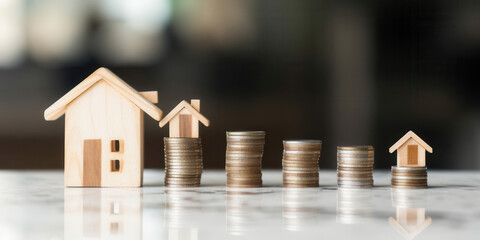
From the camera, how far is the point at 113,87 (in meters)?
2.64

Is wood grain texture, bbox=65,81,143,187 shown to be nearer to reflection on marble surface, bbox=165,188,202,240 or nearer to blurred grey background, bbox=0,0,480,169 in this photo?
reflection on marble surface, bbox=165,188,202,240

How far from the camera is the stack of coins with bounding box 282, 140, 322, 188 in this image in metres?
2.53

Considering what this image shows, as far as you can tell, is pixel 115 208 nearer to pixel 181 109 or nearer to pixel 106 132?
pixel 106 132

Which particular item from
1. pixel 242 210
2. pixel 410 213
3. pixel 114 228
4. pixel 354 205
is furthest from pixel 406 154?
pixel 114 228

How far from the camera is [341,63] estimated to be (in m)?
3.89

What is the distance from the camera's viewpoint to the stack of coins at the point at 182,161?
102 inches

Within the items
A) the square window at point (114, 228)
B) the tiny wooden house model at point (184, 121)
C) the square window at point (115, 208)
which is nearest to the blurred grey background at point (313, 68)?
the tiny wooden house model at point (184, 121)

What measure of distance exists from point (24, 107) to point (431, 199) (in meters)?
3.04

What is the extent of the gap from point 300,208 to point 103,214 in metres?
0.64

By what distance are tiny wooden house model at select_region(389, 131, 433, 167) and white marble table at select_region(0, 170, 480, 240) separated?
0.22 metres

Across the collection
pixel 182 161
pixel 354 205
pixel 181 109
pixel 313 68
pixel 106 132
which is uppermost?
pixel 313 68

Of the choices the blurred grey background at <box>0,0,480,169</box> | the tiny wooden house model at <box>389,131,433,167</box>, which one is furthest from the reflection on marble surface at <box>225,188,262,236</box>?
Result: the blurred grey background at <box>0,0,480,169</box>

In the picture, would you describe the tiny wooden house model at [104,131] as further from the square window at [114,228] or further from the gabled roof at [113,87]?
the square window at [114,228]

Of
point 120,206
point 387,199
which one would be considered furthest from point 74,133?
point 387,199
